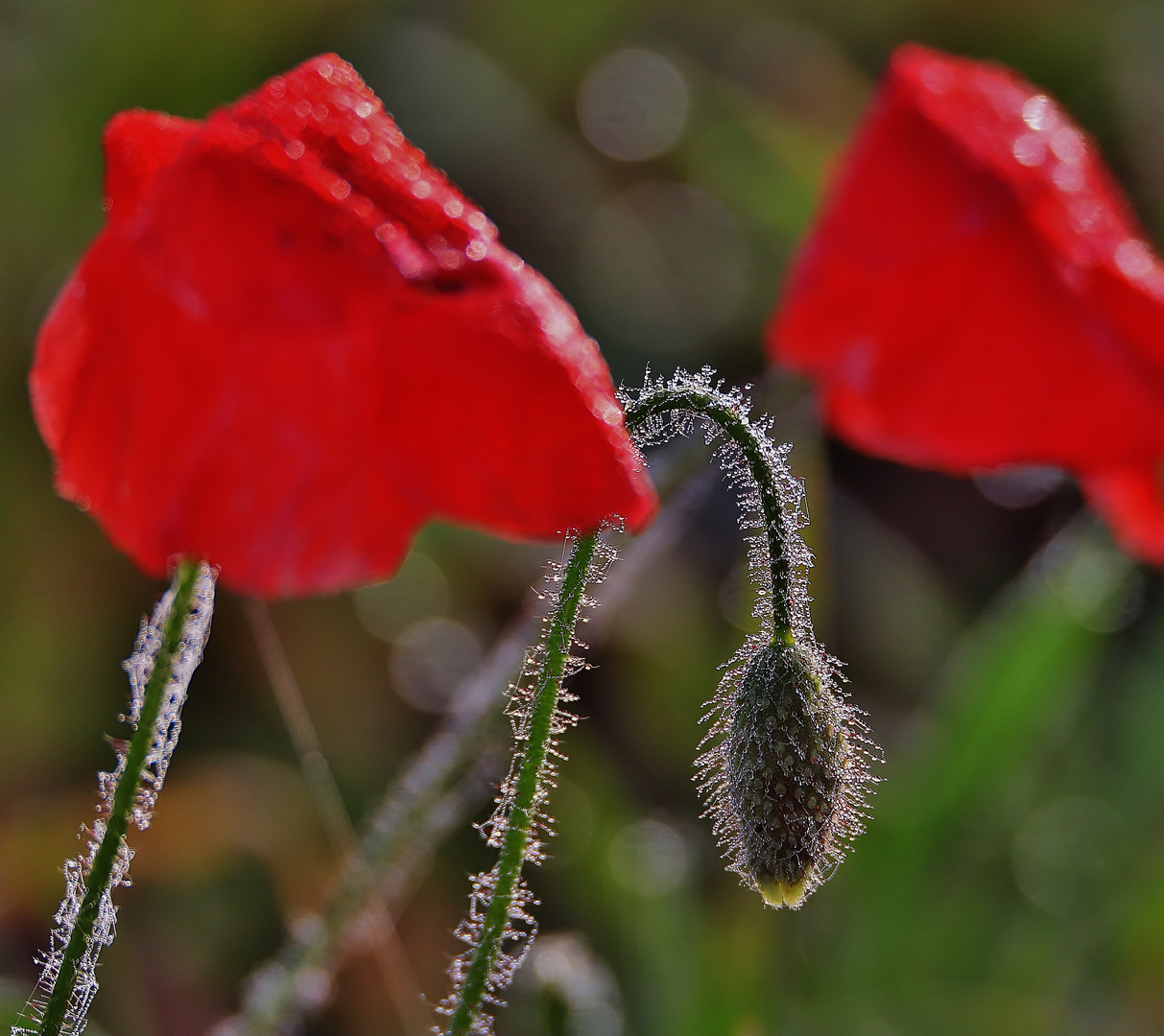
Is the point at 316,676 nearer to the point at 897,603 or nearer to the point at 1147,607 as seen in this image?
the point at 897,603

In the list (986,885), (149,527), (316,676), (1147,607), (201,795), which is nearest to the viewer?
(149,527)

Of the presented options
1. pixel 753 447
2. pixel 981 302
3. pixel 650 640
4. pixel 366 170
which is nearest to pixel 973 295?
pixel 981 302

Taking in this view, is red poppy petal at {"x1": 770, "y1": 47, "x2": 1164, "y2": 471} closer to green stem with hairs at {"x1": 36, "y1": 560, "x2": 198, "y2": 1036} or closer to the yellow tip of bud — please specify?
the yellow tip of bud

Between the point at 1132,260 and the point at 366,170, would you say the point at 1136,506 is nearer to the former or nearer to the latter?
the point at 1132,260

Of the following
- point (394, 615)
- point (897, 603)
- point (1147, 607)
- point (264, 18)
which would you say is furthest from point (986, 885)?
point (264, 18)

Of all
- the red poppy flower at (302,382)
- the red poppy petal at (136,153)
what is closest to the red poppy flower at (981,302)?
the red poppy flower at (302,382)

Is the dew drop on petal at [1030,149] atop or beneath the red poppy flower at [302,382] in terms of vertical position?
atop

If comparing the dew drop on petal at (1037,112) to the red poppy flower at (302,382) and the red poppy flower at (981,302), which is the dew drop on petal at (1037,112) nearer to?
the red poppy flower at (981,302)
